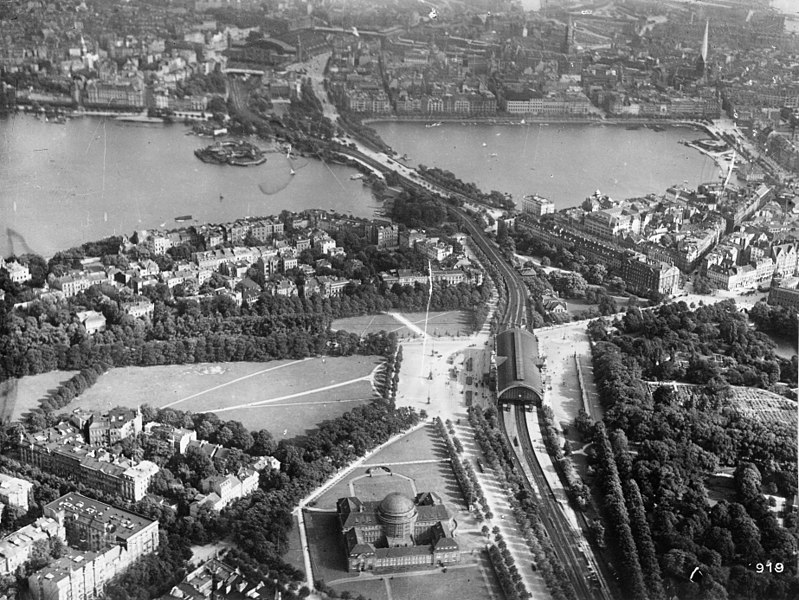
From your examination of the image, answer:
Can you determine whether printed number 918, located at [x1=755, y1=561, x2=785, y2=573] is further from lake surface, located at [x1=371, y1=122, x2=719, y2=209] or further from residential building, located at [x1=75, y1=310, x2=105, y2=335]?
lake surface, located at [x1=371, y1=122, x2=719, y2=209]

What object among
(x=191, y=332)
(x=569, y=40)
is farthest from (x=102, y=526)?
(x=569, y=40)

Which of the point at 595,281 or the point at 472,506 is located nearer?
the point at 472,506

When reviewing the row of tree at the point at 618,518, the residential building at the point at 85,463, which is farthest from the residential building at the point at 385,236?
the residential building at the point at 85,463

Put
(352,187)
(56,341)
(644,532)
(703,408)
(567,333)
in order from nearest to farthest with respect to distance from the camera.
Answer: (644,532), (703,408), (56,341), (567,333), (352,187)

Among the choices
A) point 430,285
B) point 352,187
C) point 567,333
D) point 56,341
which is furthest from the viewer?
point 352,187

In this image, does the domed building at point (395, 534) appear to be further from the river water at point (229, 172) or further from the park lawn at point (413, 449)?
the river water at point (229, 172)

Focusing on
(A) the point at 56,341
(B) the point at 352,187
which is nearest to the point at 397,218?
(B) the point at 352,187

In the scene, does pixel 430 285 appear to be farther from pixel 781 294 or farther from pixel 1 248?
pixel 1 248

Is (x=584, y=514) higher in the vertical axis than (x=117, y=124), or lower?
lower
